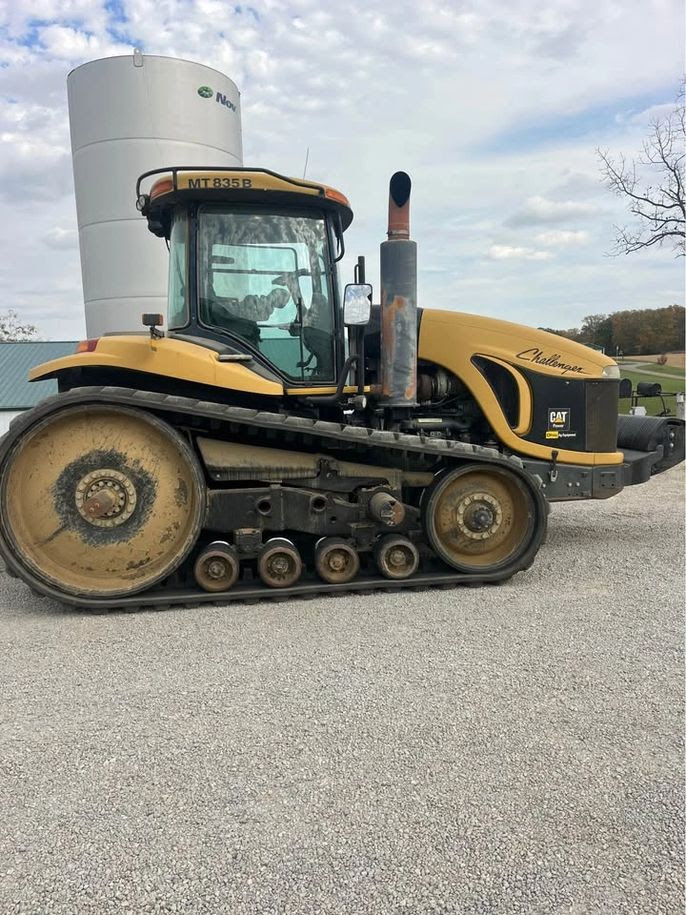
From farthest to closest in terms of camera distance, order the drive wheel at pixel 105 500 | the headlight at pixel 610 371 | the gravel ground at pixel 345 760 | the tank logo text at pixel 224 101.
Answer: the tank logo text at pixel 224 101
the headlight at pixel 610 371
the drive wheel at pixel 105 500
the gravel ground at pixel 345 760

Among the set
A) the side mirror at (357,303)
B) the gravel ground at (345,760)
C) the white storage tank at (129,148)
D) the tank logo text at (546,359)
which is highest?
the white storage tank at (129,148)

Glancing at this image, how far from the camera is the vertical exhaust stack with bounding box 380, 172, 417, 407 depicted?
14.8ft

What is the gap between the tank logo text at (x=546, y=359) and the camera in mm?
5160

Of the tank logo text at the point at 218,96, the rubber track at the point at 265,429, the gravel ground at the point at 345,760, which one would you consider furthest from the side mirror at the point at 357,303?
the tank logo text at the point at 218,96

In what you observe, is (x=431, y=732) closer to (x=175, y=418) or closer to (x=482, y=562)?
(x=482, y=562)

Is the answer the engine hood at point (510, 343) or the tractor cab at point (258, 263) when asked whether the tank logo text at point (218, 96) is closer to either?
the tractor cab at point (258, 263)

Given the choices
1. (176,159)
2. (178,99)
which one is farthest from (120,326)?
(178,99)

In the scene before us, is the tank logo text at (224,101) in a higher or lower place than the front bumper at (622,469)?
higher

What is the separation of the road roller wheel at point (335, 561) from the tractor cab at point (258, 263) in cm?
119

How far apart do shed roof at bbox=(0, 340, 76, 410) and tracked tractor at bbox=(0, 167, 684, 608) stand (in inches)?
406

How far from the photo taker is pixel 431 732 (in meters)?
2.59

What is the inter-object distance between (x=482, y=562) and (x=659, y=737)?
2.12 m

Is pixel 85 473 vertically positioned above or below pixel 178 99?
below

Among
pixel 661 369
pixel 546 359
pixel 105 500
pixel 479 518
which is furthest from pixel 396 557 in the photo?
pixel 661 369
